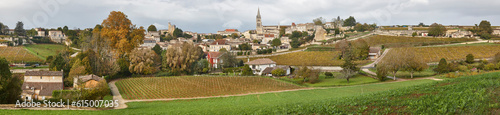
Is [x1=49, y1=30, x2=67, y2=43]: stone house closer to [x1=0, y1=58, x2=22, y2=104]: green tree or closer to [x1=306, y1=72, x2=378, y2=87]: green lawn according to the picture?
[x1=0, y1=58, x2=22, y2=104]: green tree

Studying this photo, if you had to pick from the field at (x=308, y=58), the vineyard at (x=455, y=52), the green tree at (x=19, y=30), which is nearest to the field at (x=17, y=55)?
the green tree at (x=19, y=30)

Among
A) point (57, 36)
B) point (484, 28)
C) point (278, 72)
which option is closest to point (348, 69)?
point (278, 72)

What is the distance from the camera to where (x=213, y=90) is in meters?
32.1

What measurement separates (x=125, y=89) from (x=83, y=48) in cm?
2036

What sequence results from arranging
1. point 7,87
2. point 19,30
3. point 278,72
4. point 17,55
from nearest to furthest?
point 7,87
point 278,72
point 17,55
point 19,30

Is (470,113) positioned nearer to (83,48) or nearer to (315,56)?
(83,48)

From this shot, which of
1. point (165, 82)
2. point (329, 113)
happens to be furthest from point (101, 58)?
point (329, 113)

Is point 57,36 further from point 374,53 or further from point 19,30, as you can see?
point 374,53

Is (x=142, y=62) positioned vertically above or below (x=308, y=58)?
above

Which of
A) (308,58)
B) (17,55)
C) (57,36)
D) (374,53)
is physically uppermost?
(57,36)

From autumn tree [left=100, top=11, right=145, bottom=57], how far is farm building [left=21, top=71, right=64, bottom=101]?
1223 cm

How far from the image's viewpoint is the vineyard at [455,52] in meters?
52.9

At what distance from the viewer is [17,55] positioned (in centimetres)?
5800

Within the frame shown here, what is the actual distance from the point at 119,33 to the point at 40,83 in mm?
14946
